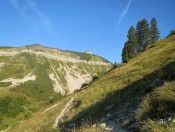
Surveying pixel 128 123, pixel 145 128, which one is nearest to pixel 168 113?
pixel 145 128

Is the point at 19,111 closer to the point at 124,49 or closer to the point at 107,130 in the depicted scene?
the point at 124,49

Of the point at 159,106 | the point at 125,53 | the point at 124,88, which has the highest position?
the point at 125,53

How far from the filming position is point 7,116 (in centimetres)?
14300

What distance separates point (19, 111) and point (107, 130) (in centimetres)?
14778

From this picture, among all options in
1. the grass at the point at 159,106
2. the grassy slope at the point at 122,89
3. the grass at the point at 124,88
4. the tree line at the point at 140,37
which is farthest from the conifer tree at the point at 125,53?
the grass at the point at 159,106

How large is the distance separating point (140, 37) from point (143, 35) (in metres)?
1.52

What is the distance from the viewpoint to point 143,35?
100188 millimetres

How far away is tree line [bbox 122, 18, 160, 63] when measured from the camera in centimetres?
9231

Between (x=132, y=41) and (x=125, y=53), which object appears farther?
(x=132, y=41)

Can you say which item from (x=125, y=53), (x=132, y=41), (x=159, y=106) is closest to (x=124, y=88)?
(x=159, y=106)

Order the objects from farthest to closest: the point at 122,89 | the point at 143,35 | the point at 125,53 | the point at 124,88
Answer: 1. the point at 143,35
2. the point at 125,53
3. the point at 122,89
4. the point at 124,88

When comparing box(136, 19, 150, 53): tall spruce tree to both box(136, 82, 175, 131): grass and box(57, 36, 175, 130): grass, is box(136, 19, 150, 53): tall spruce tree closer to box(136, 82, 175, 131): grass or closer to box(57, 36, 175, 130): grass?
box(57, 36, 175, 130): grass

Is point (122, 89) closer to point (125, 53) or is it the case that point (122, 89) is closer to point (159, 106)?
point (159, 106)

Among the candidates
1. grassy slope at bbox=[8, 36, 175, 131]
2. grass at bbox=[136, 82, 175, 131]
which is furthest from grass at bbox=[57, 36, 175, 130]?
grass at bbox=[136, 82, 175, 131]
